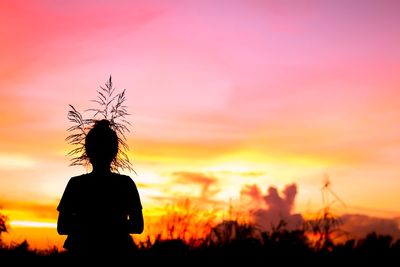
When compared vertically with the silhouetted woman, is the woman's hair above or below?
above

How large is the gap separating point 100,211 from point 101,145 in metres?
0.84

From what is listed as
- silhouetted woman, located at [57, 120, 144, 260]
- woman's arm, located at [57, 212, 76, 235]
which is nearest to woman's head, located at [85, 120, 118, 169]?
silhouetted woman, located at [57, 120, 144, 260]

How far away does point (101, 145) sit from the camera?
27.9 feet

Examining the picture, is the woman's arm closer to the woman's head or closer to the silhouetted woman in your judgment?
the silhouetted woman

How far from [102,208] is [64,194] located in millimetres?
540

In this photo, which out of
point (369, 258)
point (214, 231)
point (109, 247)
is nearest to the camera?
point (109, 247)

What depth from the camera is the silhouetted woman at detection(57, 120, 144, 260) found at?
8.41 metres

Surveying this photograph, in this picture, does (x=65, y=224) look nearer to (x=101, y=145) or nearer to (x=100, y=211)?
(x=100, y=211)

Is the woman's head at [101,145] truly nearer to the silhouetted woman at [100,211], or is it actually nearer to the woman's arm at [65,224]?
the silhouetted woman at [100,211]

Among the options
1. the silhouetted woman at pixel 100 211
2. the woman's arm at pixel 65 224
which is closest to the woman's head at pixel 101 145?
the silhouetted woman at pixel 100 211

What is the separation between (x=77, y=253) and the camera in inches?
332

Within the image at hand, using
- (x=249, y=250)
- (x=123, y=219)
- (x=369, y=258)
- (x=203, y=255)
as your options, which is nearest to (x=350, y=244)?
(x=369, y=258)

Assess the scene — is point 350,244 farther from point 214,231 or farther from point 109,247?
point 109,247

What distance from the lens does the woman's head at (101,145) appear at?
849cm
